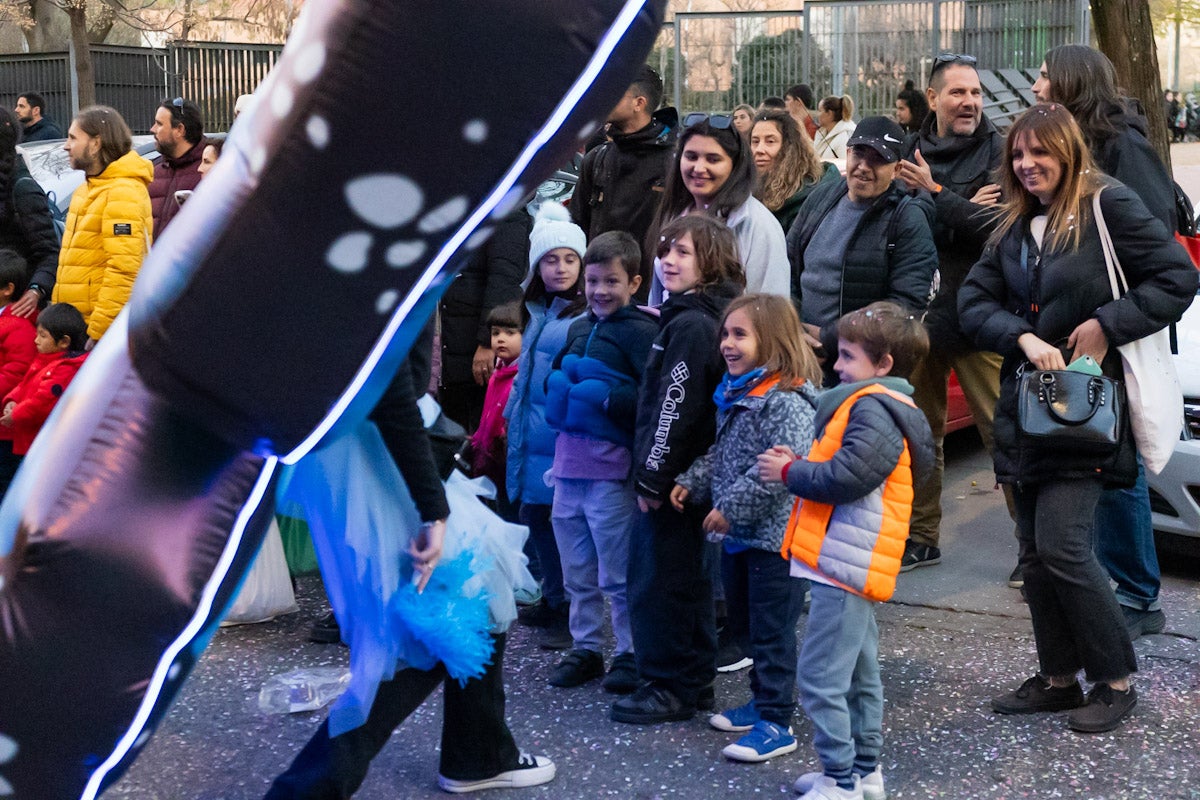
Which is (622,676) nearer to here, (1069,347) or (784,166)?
(1069,347)

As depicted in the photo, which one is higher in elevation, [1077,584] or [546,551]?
[1077,584]

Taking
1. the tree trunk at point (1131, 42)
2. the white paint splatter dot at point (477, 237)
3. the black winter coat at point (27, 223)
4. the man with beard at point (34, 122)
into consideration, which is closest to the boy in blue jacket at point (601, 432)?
the white paint splatter dot at point (477, 237)

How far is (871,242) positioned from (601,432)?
145cm

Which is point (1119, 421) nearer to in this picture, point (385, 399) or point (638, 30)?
point (385, 399)

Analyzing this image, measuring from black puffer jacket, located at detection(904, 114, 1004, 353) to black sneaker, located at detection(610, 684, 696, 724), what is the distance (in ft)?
7.38

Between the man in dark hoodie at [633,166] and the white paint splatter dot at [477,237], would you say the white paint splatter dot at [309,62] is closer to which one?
the white paint splatter dot at [477,237]

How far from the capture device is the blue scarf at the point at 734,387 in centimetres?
442

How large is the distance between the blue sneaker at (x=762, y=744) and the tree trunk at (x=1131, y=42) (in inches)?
253

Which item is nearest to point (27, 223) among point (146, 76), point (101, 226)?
point (101, 226)

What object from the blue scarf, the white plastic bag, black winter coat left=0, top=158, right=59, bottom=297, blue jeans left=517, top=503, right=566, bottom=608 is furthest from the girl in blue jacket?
black winter coat left=0, top=158, right=59, bottom=297

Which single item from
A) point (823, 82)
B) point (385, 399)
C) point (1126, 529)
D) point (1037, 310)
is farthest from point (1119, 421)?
point (823, 82)

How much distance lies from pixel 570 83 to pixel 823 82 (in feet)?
53.7

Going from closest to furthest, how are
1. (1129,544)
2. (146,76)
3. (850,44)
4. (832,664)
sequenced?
(832,664), (1129,544), (850,44), (146,76)

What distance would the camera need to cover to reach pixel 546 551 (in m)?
5.66
